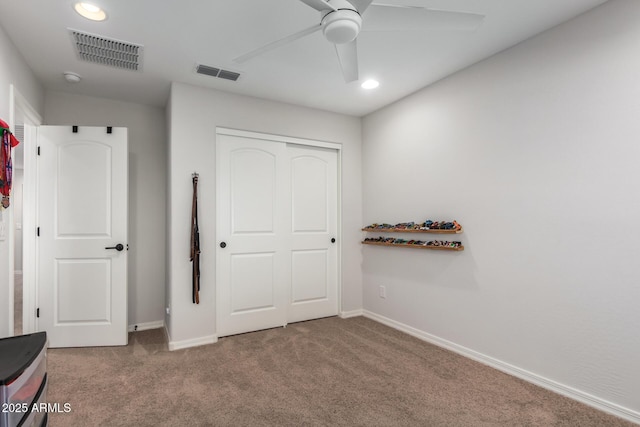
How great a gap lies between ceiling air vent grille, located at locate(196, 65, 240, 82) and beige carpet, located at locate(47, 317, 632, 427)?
8.27ft

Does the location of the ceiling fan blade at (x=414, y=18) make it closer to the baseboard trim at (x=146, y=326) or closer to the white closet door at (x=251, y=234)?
the white closet door at (x=251, y=234)

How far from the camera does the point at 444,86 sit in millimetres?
3098

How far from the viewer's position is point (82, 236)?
3.14 m

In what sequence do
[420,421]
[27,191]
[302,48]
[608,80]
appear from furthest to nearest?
[27,191] → [302,48] → [608,80] → [420,421]

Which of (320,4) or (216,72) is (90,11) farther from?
(320,4)

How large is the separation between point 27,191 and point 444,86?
157 inches

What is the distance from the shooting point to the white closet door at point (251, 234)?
134 inches

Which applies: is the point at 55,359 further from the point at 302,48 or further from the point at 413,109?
the point at 413,109

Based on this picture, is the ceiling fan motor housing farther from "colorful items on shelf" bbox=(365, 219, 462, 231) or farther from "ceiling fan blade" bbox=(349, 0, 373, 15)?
"colorful items on shelf" bbox=(365, 219, 462, 231)

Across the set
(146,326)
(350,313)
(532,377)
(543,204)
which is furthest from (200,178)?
(532,377)

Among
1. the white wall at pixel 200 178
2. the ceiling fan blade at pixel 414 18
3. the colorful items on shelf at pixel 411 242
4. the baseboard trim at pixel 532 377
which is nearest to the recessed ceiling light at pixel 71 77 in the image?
the white wall at pixel 200 178

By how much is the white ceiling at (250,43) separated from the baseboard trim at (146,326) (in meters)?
2.49

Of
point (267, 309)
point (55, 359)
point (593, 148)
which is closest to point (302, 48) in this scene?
point (593, 148)

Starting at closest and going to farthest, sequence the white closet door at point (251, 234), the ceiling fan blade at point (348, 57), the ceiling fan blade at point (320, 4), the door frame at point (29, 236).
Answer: the ceiling fan blade at point (320, 4)
the ceiling fan blade at point (348, 57)
the door frame at point (29, 236)
the white closet door at point (251, 234)
